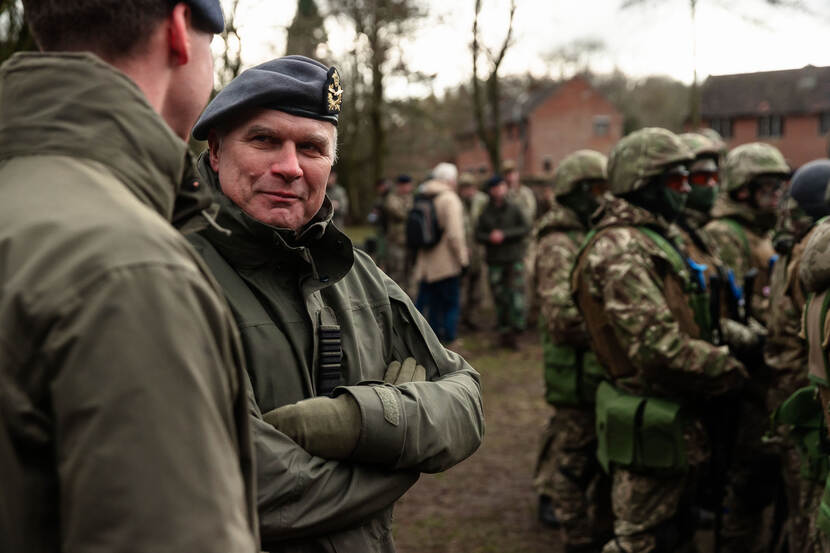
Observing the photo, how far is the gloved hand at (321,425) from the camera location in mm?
2055

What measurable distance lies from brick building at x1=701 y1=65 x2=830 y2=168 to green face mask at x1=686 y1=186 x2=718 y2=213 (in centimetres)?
4697

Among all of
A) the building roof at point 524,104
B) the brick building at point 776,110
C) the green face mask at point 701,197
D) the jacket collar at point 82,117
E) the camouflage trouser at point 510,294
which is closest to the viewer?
the jacket collar at point 82,117

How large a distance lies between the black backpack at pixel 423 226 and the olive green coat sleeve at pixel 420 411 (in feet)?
29.1

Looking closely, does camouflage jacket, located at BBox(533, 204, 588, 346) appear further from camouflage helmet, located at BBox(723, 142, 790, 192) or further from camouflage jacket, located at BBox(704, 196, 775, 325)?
camouflage helmet, located at BBox(723, 142, 790, 192)

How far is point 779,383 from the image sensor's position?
5.01 m

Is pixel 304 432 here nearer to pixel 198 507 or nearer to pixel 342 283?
pixel 342 283

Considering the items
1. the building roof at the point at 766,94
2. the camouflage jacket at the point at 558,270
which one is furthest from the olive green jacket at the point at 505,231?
the building roof at the point at 766,94

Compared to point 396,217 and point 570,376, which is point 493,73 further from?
point 570,376

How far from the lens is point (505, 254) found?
11.6 metres

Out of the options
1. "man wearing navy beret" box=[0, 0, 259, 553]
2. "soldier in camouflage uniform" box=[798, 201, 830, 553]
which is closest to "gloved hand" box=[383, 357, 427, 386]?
"man wearing navy beret" box=[0, 0, 259, 553]

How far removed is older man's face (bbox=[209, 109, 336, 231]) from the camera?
2326 mm

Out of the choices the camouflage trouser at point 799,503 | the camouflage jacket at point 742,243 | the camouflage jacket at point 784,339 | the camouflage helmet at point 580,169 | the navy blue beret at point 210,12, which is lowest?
the camouflage trouser at point 799,503

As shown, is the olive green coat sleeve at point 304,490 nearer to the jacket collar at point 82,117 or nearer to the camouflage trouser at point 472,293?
the jacket collar at point 82,117

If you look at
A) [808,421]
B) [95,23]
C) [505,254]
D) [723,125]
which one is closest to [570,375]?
[808,421]
